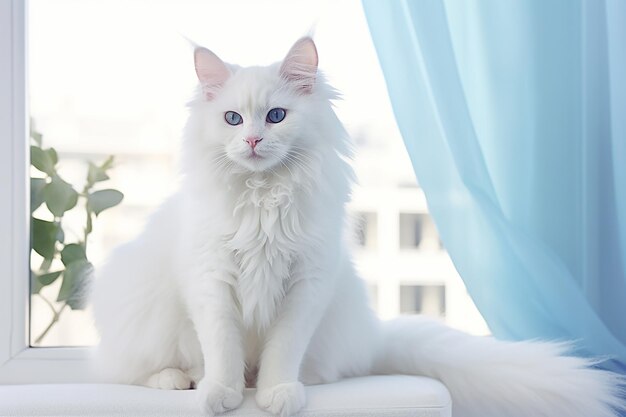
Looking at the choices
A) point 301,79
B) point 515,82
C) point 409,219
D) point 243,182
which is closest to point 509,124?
point 515,82

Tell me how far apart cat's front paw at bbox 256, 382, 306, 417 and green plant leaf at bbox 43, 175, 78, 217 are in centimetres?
84

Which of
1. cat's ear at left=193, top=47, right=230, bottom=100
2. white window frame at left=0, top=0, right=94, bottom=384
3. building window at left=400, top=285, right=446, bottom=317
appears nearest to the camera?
cat's ear at left=193, top=47, right=230, bottom=100

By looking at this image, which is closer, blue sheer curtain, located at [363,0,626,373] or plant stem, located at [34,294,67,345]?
blue sheer curtain, located at [363,0,626,373]

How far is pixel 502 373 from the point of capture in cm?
139

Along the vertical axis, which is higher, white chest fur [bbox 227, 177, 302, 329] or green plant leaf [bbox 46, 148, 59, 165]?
green plant leaf [bbox 46, 148, 59, 165]

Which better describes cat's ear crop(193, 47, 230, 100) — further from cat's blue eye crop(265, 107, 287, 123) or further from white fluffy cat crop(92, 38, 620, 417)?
cat's blue eye crop(265, 107, 287, 123)

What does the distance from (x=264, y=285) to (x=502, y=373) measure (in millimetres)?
516

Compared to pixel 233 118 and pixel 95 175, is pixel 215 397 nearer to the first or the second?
pixel 233 118

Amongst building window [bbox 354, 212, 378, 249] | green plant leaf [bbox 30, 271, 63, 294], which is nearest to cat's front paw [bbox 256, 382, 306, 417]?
building window [bbox 354, 212, 378, 249]

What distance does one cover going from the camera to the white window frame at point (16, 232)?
1.66 meters

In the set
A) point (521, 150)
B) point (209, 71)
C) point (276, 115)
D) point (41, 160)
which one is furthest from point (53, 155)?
point (521, 150)

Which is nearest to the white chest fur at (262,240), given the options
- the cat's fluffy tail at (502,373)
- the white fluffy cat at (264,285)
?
the white fluffy cat at (264,285)

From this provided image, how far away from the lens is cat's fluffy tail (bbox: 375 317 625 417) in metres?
1.34

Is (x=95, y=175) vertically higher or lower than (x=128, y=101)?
lower
